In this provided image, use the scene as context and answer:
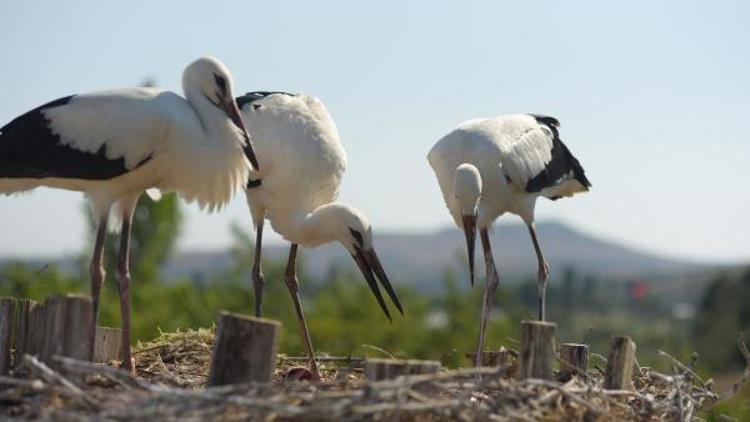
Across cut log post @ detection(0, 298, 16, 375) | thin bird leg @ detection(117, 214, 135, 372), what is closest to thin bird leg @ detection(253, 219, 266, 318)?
thin bird leg @ detection(117, 214, 135, 372)

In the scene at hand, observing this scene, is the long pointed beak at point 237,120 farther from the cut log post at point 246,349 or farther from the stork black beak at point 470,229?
the cut log post at point 246,349

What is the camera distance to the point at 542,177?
9.87 m

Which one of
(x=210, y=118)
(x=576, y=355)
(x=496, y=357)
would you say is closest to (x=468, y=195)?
(x=496, y=357)

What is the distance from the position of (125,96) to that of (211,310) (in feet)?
114

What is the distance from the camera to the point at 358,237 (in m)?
7.95

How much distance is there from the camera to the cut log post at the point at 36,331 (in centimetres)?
564

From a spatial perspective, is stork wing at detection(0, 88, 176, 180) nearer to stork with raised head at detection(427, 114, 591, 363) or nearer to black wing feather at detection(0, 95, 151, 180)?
black wing feather at detection(0, 95, 151, 180)

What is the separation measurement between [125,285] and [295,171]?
4.61ft

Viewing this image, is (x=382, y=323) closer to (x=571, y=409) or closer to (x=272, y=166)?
(x=272, y=166)

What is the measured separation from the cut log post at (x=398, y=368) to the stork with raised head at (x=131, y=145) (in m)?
2.40

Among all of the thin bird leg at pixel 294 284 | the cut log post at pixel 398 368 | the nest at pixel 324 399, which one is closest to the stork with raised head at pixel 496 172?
the thin bird leg at pixel 294 284

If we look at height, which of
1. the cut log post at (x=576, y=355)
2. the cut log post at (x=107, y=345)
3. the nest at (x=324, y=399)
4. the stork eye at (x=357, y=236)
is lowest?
the cut log post at (x=107, y=345)

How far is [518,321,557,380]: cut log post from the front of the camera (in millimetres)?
5758

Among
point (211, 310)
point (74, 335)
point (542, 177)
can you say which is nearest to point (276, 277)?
point (211, 310)
